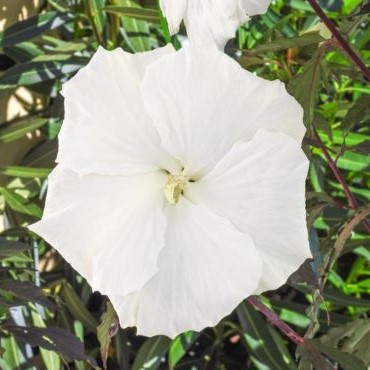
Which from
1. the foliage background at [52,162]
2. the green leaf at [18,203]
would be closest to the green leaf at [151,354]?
the foliage background at [52,162]

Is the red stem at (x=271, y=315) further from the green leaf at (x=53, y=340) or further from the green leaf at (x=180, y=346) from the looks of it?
the green leaf at (x=180, y=346)

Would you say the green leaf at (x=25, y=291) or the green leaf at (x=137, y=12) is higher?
the green leaf at (x=137, y=12)

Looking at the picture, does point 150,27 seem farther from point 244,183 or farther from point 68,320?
point 244,183

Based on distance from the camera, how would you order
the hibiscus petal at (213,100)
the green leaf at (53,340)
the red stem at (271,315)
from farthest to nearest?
1. the green leaf at (53,340)
2. the red stem at (271,315)
3. the hibiscus petal at (213,100)

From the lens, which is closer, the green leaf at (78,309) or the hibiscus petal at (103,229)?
the hibiscus petal at (103,229)

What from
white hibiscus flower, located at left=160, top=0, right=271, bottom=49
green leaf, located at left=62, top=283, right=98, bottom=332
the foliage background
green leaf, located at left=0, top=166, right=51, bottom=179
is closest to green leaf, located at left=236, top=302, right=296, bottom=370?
the foliage background

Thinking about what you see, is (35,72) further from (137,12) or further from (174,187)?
(174,187)

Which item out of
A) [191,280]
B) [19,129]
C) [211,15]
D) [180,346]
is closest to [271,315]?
[191,280]

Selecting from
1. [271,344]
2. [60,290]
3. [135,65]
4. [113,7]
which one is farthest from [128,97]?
[60,290]
